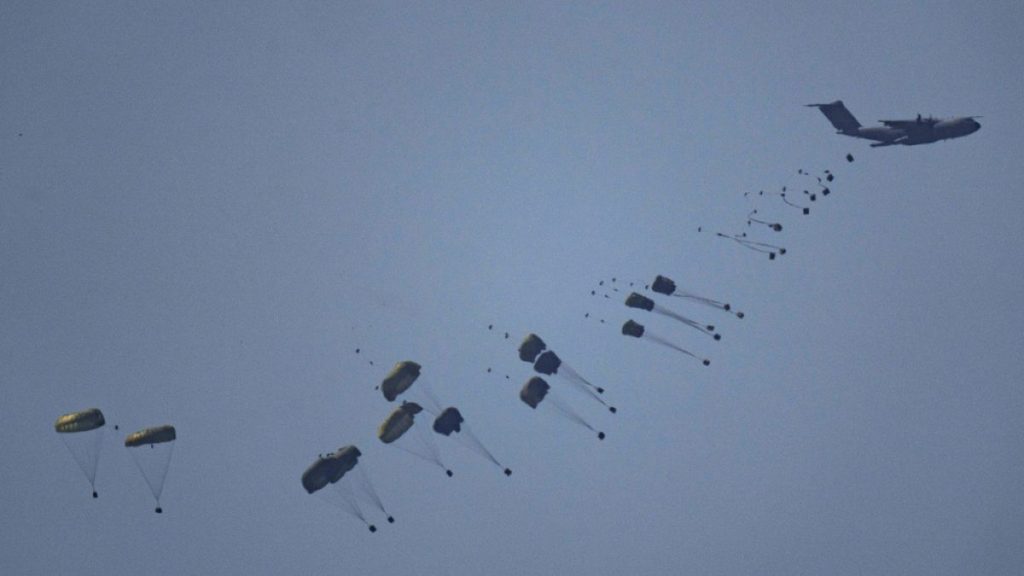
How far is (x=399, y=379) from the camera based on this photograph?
181ft

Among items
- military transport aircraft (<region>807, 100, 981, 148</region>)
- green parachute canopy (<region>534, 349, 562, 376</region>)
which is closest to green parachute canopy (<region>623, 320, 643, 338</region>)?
green parachute canopy (<region>534, 349, 562, 376</region>)

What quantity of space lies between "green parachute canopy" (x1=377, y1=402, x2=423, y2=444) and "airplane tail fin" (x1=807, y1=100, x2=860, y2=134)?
4898 centimetres

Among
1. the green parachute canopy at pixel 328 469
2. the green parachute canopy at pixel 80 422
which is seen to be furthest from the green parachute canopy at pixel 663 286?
the green parachute canopy at pixel 80 422

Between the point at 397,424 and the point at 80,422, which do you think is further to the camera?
the point at 397,424

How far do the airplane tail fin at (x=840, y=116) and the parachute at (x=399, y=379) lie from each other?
153 feet

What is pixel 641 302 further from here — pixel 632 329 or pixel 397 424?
pixel 397 424

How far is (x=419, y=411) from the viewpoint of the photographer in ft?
185

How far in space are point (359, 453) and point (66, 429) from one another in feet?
73.1

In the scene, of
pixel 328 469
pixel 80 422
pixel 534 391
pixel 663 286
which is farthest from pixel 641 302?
pixel 80 422

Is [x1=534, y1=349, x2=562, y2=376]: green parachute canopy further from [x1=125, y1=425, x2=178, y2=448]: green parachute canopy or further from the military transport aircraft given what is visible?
the military transport aircraft

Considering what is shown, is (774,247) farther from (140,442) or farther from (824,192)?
(140,442)

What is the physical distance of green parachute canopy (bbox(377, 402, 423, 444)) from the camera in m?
53.7

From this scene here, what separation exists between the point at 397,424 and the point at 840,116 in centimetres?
5233

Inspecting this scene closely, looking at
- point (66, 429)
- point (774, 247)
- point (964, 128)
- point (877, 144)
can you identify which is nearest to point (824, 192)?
point (774, 247)
